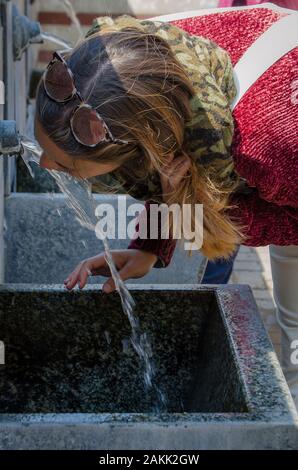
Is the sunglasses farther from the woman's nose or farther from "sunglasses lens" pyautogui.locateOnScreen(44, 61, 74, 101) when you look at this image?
the woman's nose

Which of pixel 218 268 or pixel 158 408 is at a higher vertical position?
pixel 158 408

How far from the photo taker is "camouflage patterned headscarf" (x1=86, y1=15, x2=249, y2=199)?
159cm

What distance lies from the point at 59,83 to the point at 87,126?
0.09 metres

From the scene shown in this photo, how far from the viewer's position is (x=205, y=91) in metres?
1.60

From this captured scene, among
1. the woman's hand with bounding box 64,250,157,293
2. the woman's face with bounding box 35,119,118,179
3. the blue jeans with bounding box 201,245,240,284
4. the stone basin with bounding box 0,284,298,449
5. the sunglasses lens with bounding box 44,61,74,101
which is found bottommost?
the blue jeans with bounding box 201,245,240,284

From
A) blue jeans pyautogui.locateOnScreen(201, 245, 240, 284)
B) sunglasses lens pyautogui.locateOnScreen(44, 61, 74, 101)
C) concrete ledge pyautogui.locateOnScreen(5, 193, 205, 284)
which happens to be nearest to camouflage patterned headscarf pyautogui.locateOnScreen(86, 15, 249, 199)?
sunglasses lens pyautogui.locateOnScreen(44, 61, 74, 101)

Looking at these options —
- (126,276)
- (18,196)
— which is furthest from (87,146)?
(18,196)

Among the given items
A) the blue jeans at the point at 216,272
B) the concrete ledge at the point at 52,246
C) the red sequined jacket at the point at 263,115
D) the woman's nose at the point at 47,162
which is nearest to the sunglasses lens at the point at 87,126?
the woman's nose at the point at 47,162

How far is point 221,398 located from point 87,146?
0.53 m

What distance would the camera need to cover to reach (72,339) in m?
1.91

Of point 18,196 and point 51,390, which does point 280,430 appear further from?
point 18,196

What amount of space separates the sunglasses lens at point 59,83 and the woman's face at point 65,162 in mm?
75

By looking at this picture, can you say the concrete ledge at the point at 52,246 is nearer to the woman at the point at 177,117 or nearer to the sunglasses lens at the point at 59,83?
the woman at the point at 177,117

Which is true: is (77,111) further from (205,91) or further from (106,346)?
(106,346)
